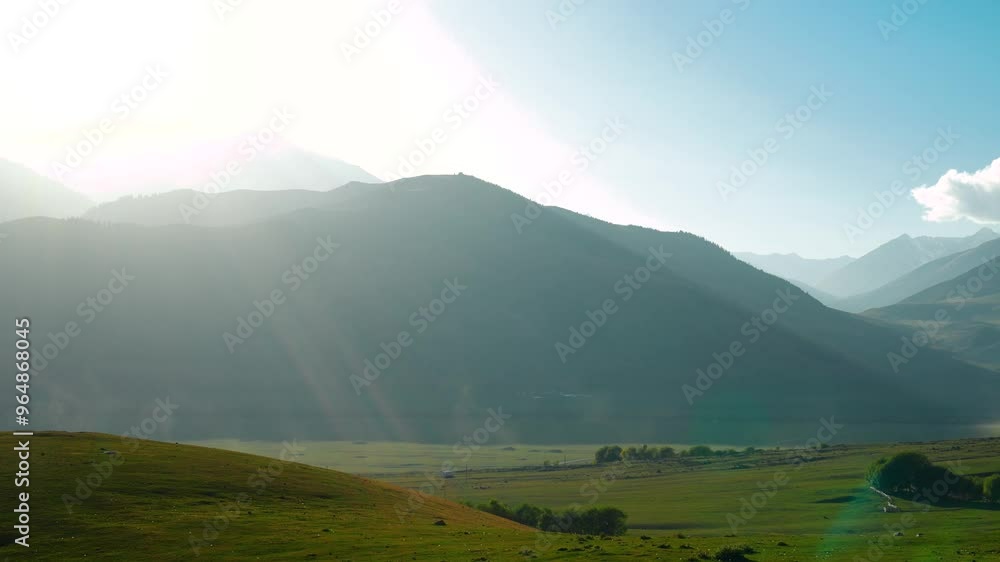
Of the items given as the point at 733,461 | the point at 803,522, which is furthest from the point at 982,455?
the point at 803,522

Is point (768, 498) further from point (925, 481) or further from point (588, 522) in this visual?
point (588, 522)

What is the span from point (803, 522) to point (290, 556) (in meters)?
79.5

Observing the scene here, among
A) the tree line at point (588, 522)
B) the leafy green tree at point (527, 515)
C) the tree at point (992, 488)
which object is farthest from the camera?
the tree at point (992, 488)

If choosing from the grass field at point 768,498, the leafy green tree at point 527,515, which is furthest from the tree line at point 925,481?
the leafy green tree at point 527,515

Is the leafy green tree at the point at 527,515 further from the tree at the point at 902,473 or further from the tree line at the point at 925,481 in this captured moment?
the tree at the point at 902,473

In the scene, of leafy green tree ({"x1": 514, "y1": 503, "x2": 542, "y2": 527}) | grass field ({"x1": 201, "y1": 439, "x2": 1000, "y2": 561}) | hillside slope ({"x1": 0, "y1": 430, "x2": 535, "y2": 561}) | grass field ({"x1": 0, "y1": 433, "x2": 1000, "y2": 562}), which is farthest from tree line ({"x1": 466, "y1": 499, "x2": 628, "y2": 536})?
hillside slope ({"x1": 0, "y1": 430, "x2": 535, "y2": 561})

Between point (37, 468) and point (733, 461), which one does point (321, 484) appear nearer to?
point (37, 468)

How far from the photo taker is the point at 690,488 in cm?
14338

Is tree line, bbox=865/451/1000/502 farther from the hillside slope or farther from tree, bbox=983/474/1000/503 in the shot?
the hillside slope

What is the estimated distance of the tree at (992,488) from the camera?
9750 cm

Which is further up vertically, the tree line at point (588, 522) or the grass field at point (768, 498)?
the tree line at point (588, 522)

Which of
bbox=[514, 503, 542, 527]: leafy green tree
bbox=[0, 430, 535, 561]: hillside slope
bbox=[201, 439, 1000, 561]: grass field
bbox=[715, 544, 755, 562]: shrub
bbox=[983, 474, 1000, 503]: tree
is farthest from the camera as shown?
bbox=[983, 474, 1000, 503]: tree

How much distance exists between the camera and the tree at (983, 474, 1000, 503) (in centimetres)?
9750

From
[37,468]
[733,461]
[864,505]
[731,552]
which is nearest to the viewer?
[731,552]
